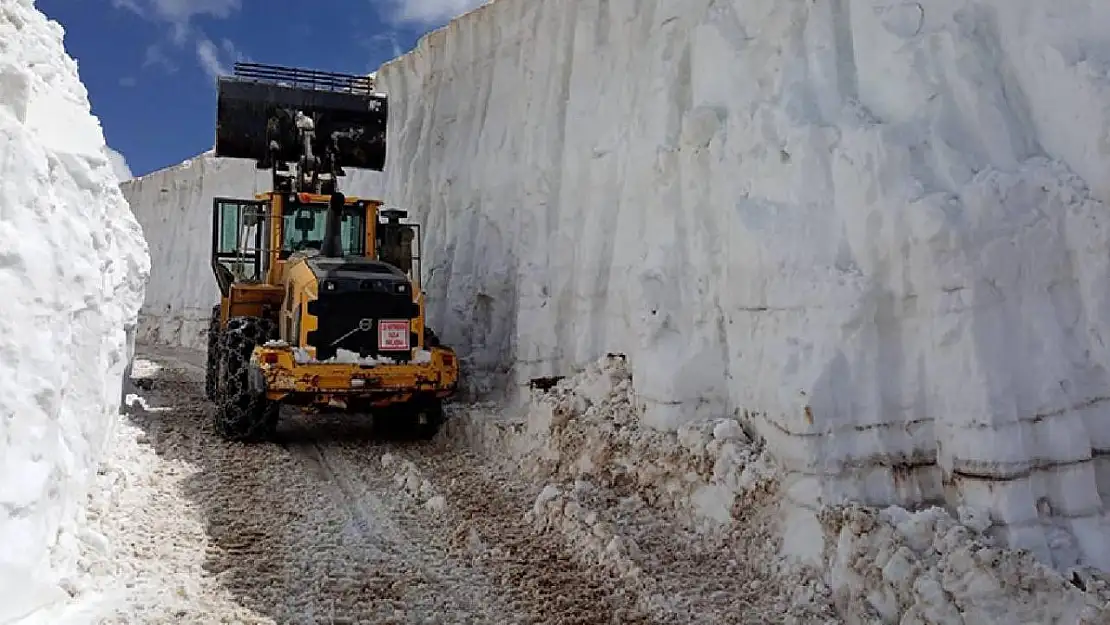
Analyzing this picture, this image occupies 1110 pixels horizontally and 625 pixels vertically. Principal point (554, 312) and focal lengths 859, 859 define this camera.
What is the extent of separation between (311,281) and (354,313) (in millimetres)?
535

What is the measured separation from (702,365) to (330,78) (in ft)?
26.6

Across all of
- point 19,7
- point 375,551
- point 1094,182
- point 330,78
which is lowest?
point 375,551

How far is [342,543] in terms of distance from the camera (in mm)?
5883

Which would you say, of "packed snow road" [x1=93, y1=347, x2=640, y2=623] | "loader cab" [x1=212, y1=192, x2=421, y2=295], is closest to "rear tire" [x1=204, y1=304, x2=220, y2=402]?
"loader cab" [x1=212, y1=192, x2=421, y2=295]

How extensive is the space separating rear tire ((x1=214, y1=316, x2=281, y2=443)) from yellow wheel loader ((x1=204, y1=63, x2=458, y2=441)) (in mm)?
11

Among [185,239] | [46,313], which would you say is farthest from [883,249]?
[185,239]

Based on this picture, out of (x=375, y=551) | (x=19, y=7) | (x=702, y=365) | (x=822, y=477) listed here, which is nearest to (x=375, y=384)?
(x=375, y=551)

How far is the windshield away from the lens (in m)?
10.0

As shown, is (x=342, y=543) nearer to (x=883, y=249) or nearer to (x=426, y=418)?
(x=426, y=418)

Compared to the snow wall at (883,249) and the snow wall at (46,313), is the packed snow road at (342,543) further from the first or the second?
the snow wall at (883,249)

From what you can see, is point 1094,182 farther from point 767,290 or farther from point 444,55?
point 444,55

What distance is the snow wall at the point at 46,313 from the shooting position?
3.85 m

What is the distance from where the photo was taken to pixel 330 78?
12.2m

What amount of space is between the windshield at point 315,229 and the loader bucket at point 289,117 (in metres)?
1.13
